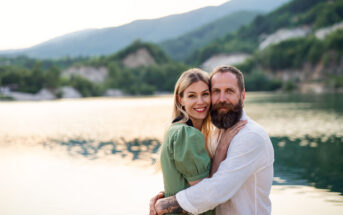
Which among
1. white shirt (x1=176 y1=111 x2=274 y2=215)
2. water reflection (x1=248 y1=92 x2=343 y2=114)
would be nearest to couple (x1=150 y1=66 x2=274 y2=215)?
white shirt (x1=176 y1=111 x2=274 y2=215)

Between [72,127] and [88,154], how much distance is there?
26.9ft

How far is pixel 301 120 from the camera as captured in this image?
19703 millimetres

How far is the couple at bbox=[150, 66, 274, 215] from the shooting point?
9.03ft

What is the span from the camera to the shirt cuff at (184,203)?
278cm

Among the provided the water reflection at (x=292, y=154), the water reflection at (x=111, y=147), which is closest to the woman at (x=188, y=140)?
the water reflection at (x=292, y=154)

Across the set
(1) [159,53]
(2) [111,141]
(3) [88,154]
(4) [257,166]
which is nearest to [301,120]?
(2) [111,141]

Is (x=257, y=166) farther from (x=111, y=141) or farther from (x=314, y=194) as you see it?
(x=111, y=141)

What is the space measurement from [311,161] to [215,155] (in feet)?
26.4

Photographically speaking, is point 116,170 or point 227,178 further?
point 116,170

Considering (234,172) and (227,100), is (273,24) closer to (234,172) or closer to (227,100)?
(227,100)

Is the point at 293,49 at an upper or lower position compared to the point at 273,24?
lower

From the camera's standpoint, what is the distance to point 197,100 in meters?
3.18

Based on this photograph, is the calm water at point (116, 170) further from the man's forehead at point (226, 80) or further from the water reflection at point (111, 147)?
the man's forehead at point (226, 80)

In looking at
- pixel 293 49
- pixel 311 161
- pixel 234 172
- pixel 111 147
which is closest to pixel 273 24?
pixel 293 49
